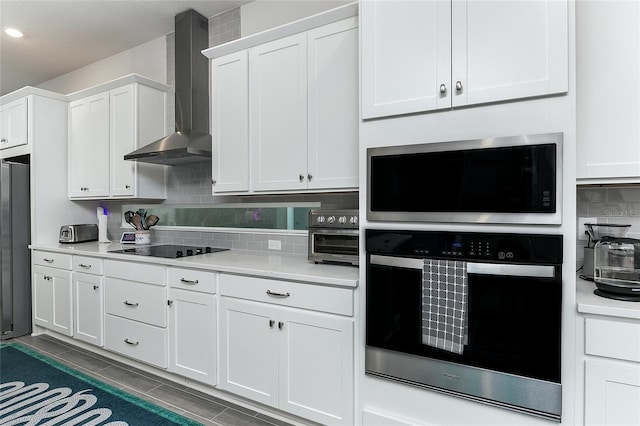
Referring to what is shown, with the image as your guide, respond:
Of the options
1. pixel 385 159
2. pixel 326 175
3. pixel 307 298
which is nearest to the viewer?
pixel 385 159

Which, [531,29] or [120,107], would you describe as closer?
[531,29]

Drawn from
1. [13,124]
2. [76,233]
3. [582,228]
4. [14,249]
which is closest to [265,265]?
[582,228]

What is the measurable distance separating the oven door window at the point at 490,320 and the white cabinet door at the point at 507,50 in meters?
0.76

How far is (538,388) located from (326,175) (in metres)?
1.49

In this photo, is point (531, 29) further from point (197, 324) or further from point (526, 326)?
point (197, 324)

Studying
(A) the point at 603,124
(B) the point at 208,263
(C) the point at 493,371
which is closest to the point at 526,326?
(C) the point at 493,371

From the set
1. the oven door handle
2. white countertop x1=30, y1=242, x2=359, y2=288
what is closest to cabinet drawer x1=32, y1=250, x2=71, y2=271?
white countertop x1=30, y1=242, x2=359, y2=288

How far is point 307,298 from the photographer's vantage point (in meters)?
1.92

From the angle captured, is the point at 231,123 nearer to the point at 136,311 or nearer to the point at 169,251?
the point at 169,251

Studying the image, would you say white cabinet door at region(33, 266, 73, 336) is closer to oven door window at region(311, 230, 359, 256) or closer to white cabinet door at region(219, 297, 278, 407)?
white cabinet door at region(219, 297, 278, 407)

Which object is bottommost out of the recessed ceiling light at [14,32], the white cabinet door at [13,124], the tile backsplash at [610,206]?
the tile backsplash at [610,206]

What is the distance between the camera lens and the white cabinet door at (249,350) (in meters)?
2.04

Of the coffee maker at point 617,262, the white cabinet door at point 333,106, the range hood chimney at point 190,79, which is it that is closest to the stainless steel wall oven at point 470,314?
the coffee maker at point 617,262

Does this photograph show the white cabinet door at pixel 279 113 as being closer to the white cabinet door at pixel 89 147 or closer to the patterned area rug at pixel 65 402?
the patterned area rug at pixel 65 402
